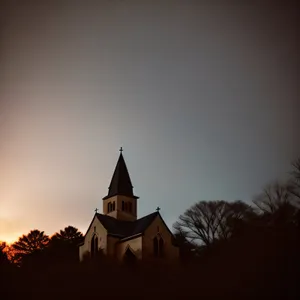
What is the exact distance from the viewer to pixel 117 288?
12.0 meters

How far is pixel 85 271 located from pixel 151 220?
7506 mm

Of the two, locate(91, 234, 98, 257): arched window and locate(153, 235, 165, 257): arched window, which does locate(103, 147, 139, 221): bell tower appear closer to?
locate(91, 234, 98, 257): arched window

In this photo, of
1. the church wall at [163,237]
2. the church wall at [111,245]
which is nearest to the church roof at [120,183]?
the church wall at [111,245]

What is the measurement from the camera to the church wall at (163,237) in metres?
20.3

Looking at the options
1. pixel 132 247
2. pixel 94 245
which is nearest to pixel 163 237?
pixel 132 247

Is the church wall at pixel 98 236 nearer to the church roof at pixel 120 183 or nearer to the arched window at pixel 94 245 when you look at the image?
the arched window at pixel 94 245

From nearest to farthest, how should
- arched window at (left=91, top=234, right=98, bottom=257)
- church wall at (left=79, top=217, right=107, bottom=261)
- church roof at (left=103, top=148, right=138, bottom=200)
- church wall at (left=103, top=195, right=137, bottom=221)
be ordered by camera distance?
church wall at (left=79, top=217, right=107, bottom=261), arched window at (left=91, top=234, right=98, bottom=257), church wall at (left=103, top=195, right=137, bottom=221), church roof at (left=103, top=148, right=138, bottom=200)

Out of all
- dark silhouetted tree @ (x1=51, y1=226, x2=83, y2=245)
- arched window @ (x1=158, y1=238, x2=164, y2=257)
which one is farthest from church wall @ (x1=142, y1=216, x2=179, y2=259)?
dark silhouetted tree @ (x1=51, y1=226, x2=83, y2=245)

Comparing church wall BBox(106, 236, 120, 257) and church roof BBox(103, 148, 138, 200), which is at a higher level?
church roof BBox(103, 148, 138, 200)

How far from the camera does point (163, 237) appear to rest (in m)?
20.9

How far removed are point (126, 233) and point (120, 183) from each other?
3011mm

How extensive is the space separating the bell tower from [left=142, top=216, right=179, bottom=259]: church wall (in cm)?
271

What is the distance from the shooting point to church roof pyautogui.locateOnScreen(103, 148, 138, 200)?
77.5 feet

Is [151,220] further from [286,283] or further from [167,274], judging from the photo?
[286,283]
